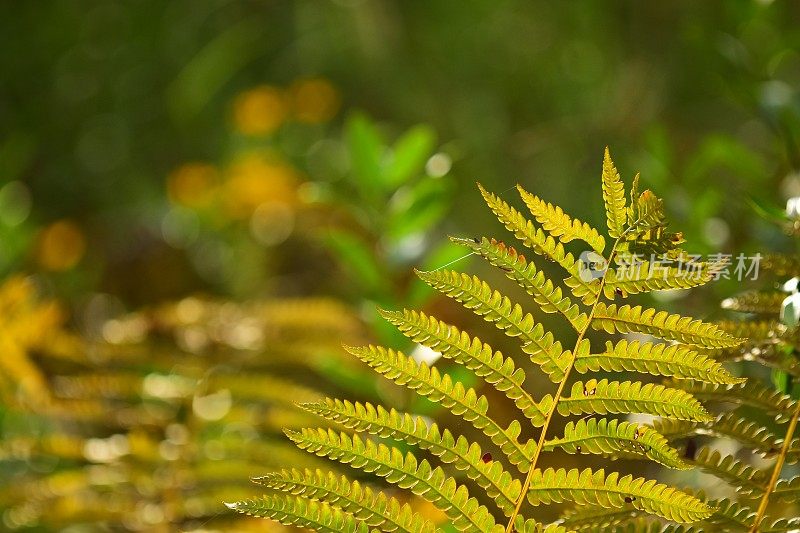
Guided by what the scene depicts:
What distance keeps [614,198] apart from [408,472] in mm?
197

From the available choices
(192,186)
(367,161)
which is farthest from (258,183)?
(367,161)

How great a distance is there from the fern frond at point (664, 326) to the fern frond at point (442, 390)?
0.08m

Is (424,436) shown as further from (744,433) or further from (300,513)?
(744,433)

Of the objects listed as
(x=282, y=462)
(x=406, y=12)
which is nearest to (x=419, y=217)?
(x=282, y=462)

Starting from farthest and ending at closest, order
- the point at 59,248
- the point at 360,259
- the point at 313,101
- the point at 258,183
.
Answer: the point at 313,101 → the point at 258,183 → the point at 59,248 → the point at 360,259

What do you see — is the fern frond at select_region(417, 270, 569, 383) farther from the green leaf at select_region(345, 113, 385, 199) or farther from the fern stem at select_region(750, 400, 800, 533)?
the green leaf at select_region(345, 113, 385, 199)

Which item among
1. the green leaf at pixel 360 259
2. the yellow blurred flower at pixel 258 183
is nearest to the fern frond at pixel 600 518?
the green leaf at pixel 360 259

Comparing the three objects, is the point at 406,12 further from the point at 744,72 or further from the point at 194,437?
the point at 194,437

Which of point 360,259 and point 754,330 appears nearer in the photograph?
point 754,330

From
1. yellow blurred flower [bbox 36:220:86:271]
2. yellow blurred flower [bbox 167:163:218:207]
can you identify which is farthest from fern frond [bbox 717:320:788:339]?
yellow blurred flower [bbox 167:163:218:207]

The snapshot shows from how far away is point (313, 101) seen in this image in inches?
118

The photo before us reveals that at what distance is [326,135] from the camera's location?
3193mm

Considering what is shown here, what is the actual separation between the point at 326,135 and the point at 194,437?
231 centimetres

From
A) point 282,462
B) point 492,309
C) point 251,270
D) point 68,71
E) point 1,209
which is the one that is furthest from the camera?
point 68,71
